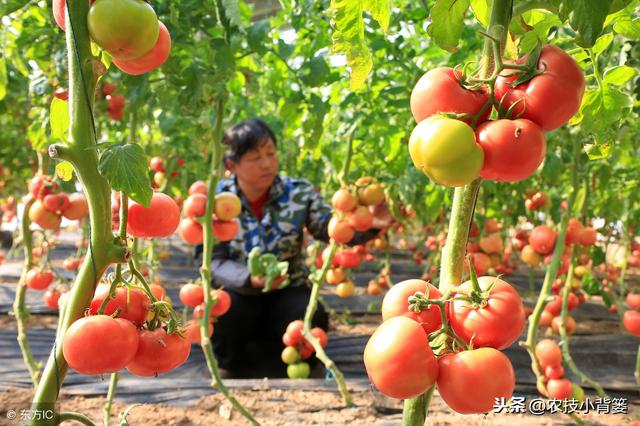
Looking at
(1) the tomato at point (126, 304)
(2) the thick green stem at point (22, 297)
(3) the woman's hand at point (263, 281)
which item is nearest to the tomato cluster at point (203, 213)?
(2) the thick green stem at point (22, 297)

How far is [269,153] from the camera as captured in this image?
2.52 metres

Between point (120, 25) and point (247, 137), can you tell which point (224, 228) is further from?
point (120, 25)

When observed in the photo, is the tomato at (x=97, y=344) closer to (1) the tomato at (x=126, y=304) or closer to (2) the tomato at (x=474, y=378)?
(1) the tomato at (x=126, y=304)

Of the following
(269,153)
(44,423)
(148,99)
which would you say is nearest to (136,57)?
(44,423)

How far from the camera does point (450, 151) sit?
52 cm

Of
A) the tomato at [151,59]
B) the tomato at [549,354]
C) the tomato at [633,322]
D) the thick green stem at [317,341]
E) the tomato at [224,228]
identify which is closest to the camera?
the tomato at [151,59]

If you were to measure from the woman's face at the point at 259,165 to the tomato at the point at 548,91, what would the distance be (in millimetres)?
1971

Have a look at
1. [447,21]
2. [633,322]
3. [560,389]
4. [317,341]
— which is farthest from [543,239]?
[447,21]

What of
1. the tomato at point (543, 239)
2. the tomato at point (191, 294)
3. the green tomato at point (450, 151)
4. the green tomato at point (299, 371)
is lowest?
the green tomato at point (299, 371)

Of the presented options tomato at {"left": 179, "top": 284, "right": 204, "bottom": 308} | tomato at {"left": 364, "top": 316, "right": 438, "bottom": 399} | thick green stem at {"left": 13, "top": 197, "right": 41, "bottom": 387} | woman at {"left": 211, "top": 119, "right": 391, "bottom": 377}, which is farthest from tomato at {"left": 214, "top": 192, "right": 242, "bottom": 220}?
tomato at {"left": 364, "top": 316, "right": 438, "bottom": 399}

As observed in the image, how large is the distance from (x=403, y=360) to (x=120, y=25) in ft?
1.63

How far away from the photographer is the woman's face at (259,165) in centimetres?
250

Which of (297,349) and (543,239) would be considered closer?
(543,239)

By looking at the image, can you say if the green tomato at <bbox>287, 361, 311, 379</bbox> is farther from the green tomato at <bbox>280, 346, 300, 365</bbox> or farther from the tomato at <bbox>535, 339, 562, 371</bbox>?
the tomato at <bbox>535, 339, 562, 371</bbox>
